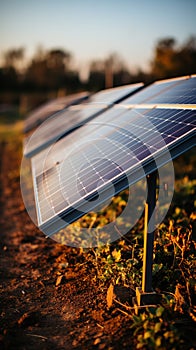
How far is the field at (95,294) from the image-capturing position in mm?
3785

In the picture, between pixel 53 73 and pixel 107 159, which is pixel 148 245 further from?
pixel 53 73

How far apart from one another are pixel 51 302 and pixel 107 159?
1997 millimetres

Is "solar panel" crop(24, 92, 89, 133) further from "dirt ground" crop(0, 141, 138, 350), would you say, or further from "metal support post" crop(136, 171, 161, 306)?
"metal support post" crop(136, 171, 161, 306)

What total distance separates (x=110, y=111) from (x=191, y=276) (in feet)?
14.3

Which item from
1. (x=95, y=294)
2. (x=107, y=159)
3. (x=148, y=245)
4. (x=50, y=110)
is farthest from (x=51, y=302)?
(x=50, y=110)

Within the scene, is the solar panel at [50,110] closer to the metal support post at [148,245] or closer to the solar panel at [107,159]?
the solar panel at [107,159]

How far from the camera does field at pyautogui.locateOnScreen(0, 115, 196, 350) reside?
3.79m

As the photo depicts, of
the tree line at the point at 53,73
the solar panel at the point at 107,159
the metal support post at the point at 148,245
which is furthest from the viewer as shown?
the tree line at the point at 53,73

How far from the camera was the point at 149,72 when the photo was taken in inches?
1441

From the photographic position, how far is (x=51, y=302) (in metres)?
4.70

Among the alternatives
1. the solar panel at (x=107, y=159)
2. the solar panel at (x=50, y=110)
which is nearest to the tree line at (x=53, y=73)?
the solar panel at (x=50, y=110)

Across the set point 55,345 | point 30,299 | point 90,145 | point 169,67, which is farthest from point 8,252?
point 169,67

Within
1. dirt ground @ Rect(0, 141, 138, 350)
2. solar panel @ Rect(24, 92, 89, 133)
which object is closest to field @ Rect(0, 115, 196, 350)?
dirt ground @ Rect(0, 141, 138, 350)

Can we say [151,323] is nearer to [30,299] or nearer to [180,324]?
[180,324]
